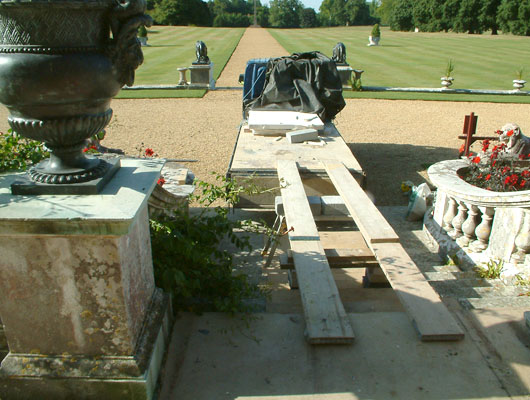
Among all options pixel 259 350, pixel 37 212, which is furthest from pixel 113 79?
pixel 259 350

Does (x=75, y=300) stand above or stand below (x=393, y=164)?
above

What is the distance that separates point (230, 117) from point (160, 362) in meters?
10.6

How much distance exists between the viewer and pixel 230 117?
12.7 metres

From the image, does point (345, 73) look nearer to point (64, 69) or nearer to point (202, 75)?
point (202, 75)

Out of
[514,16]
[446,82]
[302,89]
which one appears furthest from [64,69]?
[514,16]

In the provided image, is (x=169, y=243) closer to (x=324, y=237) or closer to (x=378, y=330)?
(x=378, y=330)

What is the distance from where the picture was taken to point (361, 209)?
177 inches

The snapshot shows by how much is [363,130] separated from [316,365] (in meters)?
9.65

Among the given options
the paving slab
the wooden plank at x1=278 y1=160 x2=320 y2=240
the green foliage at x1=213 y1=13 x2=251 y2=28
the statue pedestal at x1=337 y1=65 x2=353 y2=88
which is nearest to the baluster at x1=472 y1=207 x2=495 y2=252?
the wooden plank at x1=278 y1=160 x2=320 y2=240

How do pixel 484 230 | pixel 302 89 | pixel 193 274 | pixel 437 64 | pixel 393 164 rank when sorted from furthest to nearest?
pixel 437 64 < pixel 393 164 < pixel 302 89 < pixel 484 230 < pixel 193 274

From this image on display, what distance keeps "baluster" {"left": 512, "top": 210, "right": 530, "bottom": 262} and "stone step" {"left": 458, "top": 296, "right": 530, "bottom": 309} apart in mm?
833

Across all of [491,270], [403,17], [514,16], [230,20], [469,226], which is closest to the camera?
[491,270]

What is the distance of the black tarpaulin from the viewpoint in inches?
334

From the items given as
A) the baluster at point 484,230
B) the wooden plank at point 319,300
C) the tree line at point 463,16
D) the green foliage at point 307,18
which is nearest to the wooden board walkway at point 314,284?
the wooden plank at point 319,300
